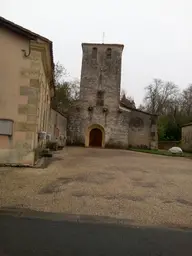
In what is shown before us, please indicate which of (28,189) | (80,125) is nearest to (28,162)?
(28,189)

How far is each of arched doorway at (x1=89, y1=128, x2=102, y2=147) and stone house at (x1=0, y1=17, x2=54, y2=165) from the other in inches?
824

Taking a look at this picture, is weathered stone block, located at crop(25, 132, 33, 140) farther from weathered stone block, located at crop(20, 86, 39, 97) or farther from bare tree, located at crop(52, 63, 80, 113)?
bare tree, located at crop(52, 63, 80, 113)

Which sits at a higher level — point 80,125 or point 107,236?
point 80,125

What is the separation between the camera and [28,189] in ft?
21.9

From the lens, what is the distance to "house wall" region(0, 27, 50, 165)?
1022 centimetres

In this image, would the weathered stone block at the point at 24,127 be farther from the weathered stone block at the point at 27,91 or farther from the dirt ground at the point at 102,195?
the dirt ground at the point at 102,195

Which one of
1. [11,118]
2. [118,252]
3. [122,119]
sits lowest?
[118,252]

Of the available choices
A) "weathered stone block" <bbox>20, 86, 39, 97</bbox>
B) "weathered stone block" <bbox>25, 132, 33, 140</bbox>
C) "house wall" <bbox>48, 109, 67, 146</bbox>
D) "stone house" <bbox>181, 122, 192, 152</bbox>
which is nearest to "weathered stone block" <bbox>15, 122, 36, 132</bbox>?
"weathered stone block" <bbox>25, 132, 33, 140</bbox>

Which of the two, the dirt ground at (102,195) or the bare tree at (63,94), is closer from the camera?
the dirt ground at (102,195)

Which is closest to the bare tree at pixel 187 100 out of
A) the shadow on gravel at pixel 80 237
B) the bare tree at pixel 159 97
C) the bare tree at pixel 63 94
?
the bare tree at pixel 159 97

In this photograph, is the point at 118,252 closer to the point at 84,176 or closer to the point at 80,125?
the point at 84,176

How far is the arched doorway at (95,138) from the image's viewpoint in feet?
103

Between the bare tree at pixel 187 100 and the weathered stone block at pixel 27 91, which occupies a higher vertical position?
the bare tree at pixel 187 100

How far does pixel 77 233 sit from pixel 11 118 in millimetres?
6970
